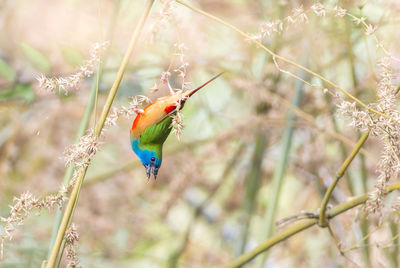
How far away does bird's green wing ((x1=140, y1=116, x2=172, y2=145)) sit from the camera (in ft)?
2.10

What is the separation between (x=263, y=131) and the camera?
1.28m

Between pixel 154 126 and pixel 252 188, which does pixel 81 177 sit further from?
pixel 252 188

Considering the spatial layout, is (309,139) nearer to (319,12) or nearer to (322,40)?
(322,40)

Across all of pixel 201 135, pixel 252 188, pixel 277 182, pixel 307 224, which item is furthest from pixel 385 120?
pixel 201 135

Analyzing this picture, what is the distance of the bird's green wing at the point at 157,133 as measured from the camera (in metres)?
0.64

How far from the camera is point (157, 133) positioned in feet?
2.20

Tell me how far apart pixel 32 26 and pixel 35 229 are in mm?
763

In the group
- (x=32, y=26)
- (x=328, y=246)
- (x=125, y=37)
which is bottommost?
(x=328, y=246)

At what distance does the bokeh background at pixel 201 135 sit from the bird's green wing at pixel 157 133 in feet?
1.18

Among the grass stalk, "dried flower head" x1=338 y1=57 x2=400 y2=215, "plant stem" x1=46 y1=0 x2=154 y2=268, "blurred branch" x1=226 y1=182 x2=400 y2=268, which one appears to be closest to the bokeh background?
the grass stalk

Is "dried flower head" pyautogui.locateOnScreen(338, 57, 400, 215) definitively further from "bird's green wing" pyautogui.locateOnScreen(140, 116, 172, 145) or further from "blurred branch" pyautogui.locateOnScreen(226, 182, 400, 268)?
"bird's green wing" pyautogui.locateOnScreen(140, 116, 172, 145)

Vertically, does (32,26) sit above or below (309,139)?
above

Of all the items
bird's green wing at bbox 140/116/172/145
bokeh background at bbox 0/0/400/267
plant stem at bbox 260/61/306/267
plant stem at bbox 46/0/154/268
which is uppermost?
bokeh background at bbox 0/0/400/267

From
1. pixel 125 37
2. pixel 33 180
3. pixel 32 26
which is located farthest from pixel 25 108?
pixel 32 26
